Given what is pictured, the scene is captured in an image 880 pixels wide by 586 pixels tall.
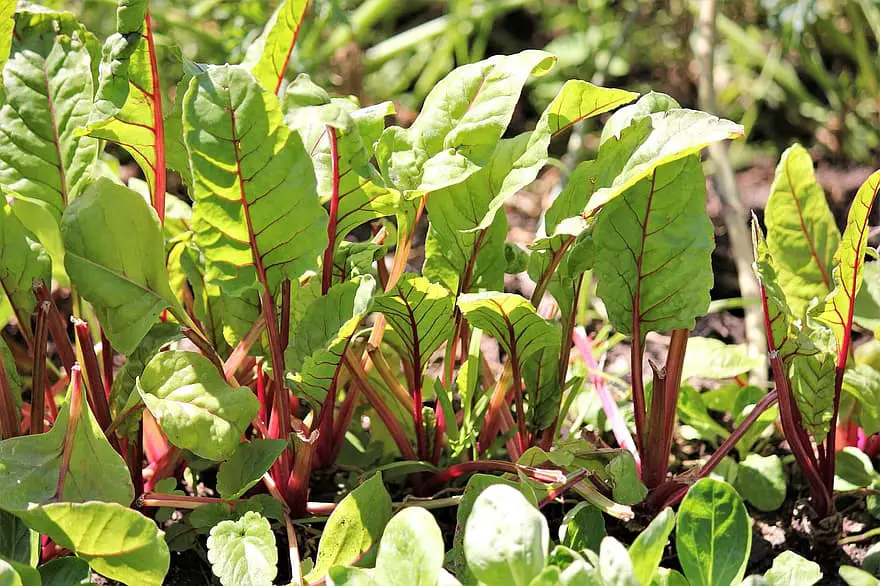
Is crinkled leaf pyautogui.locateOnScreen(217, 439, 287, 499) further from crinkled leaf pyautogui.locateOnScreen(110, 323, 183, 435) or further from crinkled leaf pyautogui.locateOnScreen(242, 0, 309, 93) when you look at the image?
crinkled leaf pyautogui.locateOnScreen(242, 0, 309, 93)

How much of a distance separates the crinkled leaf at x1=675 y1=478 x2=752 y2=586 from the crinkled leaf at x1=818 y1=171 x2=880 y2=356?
0.82 feet

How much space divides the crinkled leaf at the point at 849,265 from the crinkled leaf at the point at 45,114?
85 cm

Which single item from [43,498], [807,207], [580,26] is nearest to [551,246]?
[807,207]

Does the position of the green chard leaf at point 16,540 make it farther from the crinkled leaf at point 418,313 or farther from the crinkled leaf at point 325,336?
the crinkled leaf at point 418,313

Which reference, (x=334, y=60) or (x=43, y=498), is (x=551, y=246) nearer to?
(x=43, y=498)

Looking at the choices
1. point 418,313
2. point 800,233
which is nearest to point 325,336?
point 418,313

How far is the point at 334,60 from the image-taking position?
2402mm

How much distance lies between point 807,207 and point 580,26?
1.28 meters

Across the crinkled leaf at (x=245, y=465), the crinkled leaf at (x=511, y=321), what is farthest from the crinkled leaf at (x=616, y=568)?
the crinkled leaf at (x=245, y=465)

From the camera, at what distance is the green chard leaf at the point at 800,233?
1229 millimetres

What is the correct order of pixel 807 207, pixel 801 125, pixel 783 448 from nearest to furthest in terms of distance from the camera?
pixel 807 207
pixel 783 448
pixel 801 125

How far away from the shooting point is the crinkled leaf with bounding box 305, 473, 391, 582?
3.30 feet

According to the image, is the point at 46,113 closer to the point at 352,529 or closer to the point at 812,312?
the point at 352,529

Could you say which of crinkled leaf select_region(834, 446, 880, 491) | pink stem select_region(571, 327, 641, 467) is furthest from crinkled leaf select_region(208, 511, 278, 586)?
crinkled leaf select_region(834, 446, 880, 491)
